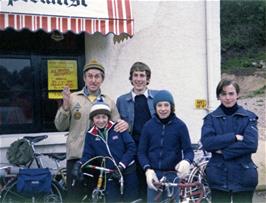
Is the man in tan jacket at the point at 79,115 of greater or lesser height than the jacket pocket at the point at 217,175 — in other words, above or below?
above

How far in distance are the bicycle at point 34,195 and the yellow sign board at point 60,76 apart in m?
0.70

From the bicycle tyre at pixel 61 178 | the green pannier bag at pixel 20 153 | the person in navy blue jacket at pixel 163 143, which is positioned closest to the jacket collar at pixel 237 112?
the person in navy blue jacket at pixel 163 143

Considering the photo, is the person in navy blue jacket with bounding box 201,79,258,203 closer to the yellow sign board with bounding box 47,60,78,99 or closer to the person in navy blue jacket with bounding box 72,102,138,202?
the person in navy blue jacket with bounding box 72,102,138,202

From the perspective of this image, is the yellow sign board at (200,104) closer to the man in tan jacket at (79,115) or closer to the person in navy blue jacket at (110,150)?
the man in tan jacket at (79,115)

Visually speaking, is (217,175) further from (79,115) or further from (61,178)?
(61,178)

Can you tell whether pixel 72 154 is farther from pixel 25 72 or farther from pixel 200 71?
pixel 200 71

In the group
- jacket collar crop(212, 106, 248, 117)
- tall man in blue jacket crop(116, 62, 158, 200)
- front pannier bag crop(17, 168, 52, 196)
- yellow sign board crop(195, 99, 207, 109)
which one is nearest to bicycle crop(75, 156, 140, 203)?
tall man in blue jacket crop(116, 62, 158, 200)

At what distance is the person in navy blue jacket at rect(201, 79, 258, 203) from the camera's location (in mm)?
4172

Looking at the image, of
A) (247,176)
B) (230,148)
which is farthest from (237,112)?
(247,176)

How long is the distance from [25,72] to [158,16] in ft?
6.74

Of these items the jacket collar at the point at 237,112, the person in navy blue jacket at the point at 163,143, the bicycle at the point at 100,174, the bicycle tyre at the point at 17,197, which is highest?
the jacket collar at the point at 237,112

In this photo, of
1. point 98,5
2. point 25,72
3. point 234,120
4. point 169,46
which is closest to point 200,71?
point 169,46

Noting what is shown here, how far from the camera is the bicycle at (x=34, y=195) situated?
5.84 metres

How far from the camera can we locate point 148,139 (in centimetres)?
453
